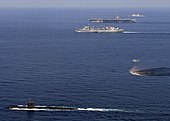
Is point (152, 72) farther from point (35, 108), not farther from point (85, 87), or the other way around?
point (35, 108)

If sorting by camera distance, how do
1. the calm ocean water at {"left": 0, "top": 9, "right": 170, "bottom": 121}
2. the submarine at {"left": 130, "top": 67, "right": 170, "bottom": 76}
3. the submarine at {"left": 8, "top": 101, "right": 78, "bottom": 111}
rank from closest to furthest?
the calm ocean water at {"left": 0, "top": 9, "right": 170, "bottom": 121} → the submarine at {"left": 8, "top": 101, "right": 78, "bottom": 111} → the submarine at {"left": 130, "top": 67, "right": 170, "bottom": 76}

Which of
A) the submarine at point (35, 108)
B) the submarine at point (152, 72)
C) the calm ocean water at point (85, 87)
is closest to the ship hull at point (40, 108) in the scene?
the submarine at point (35, 108)

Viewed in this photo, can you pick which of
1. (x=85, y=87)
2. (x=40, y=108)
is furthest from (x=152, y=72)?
(x=40, y=108)

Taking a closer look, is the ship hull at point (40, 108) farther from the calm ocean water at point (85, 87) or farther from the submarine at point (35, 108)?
the calm ocean water at point (85, 87)

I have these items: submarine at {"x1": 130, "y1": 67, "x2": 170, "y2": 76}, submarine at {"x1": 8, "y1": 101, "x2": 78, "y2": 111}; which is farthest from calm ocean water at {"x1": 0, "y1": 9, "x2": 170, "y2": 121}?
submarine at {"x1": 130, "y1": 67, "x2": 170, "y2": 76}

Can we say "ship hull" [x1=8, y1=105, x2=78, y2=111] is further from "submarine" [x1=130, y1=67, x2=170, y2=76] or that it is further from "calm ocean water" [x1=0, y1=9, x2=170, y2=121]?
"submarine" [x1=130, y1=67, x2=170, y2=76]

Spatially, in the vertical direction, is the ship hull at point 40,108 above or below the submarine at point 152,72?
below

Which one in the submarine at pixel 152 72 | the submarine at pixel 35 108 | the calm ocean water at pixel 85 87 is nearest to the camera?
the calm ocean water at pixel 85 87

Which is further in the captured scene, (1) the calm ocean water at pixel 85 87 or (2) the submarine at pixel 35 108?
(2) the submarine at pixel 35 108

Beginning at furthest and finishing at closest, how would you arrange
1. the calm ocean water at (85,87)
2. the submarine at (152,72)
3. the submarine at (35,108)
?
the submarine at (152,72), the submarine at (35,108), the calm ocean water at (85,87)

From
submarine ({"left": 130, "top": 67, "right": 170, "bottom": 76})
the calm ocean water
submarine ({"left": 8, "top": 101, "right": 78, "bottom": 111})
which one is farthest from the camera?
submarine ({"left": 130, "top": 67, "right": 170, "bottom": 76})

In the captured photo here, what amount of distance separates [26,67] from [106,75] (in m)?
32.5

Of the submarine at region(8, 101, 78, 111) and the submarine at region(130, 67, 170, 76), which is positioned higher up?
the submarine at region(130, 67, 170, 76)

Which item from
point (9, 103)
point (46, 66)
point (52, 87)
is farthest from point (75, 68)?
point (9, 103)
